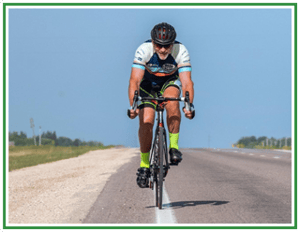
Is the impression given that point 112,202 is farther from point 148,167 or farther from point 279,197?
point 148,167

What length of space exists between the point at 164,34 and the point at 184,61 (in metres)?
0.38

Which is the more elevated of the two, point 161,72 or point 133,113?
point 161,72

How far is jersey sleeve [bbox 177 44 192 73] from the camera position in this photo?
15.5 feet

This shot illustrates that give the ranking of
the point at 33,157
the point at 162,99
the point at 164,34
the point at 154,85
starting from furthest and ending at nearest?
1. the point at 33,157
2. the point at 154,85
3. the point at 162,99
4. the point at 164,34

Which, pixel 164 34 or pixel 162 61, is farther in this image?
pixel 162 61

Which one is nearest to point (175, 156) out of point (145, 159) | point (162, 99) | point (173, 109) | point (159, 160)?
point (159, 160)

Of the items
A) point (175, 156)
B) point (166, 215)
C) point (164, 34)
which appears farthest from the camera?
point (166, 215)

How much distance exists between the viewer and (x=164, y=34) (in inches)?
179

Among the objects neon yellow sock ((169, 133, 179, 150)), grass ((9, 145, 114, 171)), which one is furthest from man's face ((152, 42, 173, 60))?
grass ((9, 145, 114, 171))

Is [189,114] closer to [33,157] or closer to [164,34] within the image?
[164,34]

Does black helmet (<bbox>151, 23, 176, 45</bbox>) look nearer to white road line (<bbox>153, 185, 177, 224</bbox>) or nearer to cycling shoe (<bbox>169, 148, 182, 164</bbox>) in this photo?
cycling shoe (<bbox>169, 148, 182, 164</bbox>)

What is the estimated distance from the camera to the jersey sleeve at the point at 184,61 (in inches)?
185

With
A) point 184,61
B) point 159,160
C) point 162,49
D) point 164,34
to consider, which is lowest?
point 159,160

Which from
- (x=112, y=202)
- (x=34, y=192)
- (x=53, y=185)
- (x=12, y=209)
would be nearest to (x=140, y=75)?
(x=112, y=202)
